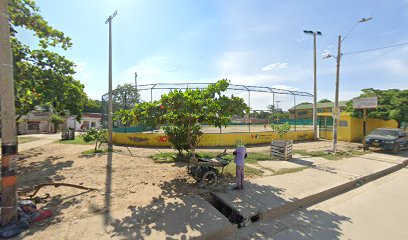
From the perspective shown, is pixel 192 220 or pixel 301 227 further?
pixel 301 227

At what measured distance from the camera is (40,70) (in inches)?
400

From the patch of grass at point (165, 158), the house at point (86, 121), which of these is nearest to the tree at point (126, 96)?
the patch of grass at point (165, 158)

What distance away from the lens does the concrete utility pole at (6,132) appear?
12.0 ft

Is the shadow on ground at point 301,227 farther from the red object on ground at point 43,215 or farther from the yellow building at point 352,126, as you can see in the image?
the yellow building at point 352,126

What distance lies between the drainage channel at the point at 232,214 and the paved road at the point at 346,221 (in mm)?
135

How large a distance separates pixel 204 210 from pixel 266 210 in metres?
1.40

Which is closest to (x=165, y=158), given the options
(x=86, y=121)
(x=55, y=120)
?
(x=55, y=120)

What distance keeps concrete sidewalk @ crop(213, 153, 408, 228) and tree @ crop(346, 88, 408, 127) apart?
28.2 ft

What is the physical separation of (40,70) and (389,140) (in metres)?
19.7

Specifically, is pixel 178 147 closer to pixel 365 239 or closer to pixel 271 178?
pixel 271 178

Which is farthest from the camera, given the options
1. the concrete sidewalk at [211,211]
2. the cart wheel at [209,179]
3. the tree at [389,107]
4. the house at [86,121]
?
the house at [86,121]

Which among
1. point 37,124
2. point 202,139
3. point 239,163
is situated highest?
point 37,124

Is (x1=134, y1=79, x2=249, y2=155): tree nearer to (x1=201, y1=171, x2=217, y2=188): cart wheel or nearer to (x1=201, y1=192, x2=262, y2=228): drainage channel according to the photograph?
(x1=201, y1=171, x2=217, y2=188): cart wheel

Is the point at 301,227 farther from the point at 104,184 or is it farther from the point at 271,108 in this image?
the point at 271,108
